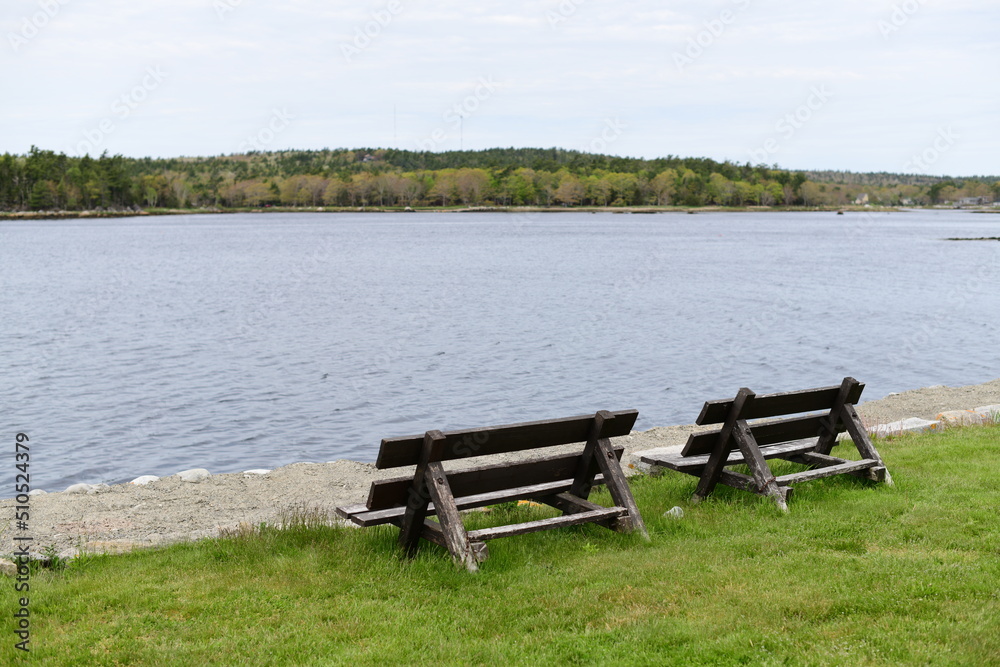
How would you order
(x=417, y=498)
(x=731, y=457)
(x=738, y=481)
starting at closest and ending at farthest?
(x=417, y=498)
(x=738, y=481)
(x=731, y=457)

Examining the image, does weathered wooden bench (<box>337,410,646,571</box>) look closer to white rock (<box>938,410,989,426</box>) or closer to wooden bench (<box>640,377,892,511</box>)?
wooden bench (<box>640,377,892,511</box>)

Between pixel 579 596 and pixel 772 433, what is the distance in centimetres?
407

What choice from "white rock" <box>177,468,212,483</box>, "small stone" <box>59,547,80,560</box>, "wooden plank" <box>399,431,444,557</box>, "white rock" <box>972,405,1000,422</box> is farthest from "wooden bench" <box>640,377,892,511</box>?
"white rock" <box>177,468,212,483</box>

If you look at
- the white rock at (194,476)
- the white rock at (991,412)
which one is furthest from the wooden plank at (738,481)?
the white rock at (194,476)

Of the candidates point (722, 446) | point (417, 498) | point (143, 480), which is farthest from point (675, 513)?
point (143, 480)

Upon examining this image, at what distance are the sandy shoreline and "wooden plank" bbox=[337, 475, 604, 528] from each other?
4.97 feet

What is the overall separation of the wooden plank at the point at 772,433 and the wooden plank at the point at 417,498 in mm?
2891

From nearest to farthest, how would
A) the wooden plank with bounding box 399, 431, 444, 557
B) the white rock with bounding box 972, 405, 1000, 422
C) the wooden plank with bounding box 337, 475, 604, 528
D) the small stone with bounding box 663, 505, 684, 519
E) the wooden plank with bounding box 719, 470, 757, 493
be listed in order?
the wooden plank with bounding box 399, 431, 444, 557 → the wooden plank with bounding box 337, 475, 604, 528 → the small stone with bounding box 663, 505, 684, 519 → the wooden plank with bounding box 719, 470, 757, 493 → the white rock with bounding box 972, 405, 1000, 422

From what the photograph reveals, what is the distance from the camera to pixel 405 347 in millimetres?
31266

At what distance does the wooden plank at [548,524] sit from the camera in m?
6.88

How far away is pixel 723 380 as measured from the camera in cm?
2536

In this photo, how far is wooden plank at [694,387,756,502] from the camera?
8.34m

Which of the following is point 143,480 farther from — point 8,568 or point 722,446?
point 722,446

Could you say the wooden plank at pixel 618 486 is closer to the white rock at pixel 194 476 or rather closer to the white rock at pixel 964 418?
the white rock at pixel 194 476
